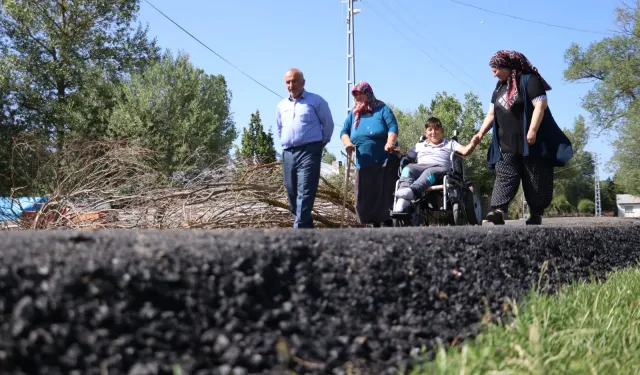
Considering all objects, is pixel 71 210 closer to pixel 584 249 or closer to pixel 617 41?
pixel 584 249

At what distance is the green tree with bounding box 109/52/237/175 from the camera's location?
35750 millimetres

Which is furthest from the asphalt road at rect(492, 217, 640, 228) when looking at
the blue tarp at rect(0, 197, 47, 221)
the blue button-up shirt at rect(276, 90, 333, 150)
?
the blue tarp at rect(0, 197, 47, 221)

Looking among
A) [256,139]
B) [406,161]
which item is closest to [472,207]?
[406,161]

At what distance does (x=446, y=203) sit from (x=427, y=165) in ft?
2.13

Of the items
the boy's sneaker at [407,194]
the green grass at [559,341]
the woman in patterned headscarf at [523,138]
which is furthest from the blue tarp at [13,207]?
the green grass at [559,341]

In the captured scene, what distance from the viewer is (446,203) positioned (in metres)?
7.74

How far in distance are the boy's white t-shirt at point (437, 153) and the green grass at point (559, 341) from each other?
4.17 meters

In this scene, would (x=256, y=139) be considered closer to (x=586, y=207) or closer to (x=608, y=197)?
(x=586, y=207)

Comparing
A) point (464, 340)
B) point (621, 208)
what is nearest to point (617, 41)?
point (464, 340)

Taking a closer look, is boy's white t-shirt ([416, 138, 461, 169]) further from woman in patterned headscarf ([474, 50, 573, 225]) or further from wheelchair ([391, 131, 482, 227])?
woman in patterned headscarf ([474, 50, 573, 225])

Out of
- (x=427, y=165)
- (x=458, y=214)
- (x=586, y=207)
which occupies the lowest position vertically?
(x=458, y=214)

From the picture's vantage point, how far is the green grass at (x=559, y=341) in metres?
2.27

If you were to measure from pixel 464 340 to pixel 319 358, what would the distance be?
3.02ft

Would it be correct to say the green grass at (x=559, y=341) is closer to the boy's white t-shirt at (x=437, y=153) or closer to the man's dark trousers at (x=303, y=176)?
the man's dark trousers at (x=303, y=176)
